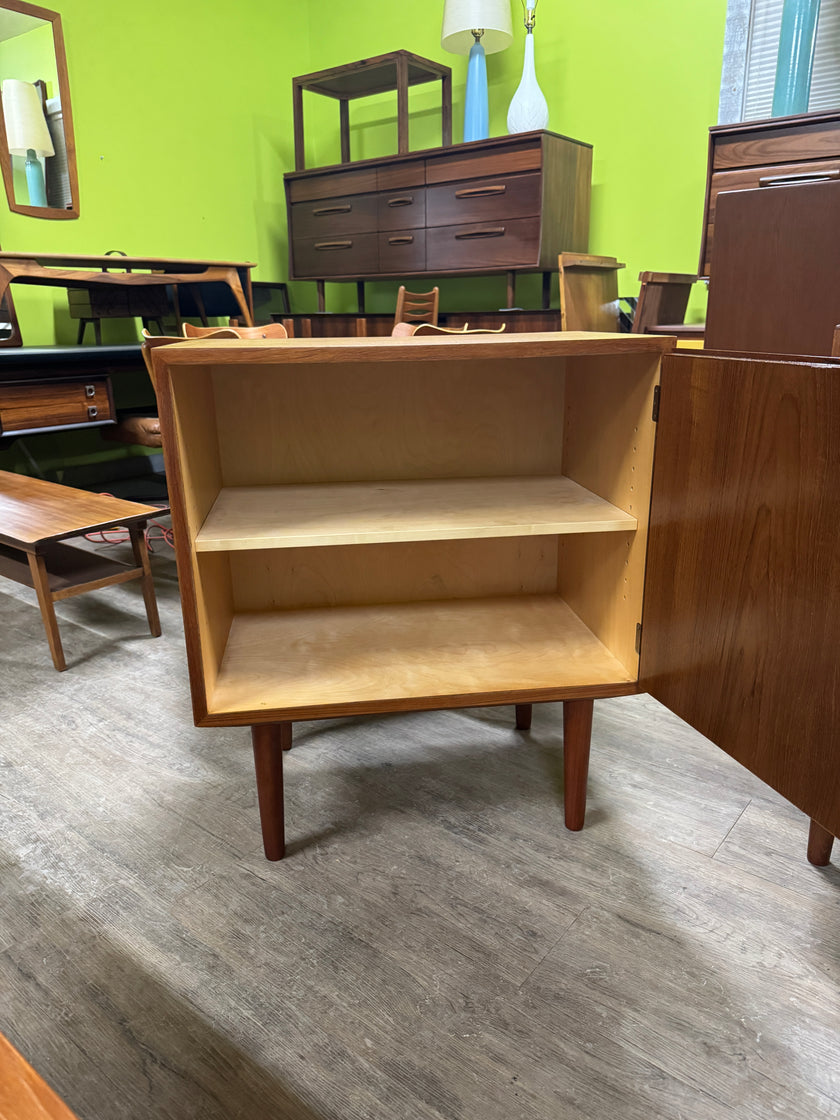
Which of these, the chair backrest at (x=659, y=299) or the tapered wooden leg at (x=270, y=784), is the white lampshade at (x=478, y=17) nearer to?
the chair backrest at (x=659, y=299)

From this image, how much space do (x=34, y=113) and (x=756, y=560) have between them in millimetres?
4057

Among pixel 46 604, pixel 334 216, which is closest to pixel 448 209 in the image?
pixel 334 216

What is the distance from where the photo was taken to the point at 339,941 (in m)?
1.11

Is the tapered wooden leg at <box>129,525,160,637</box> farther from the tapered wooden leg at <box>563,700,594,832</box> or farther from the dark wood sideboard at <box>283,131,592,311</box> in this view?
the dark wood sideboard at <box>283,131,592,311</box>

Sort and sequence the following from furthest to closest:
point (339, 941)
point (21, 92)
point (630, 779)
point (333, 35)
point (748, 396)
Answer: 1. point (333, 35)
2. point (21, 92)
3. point (630, 779)
4. point (339, 941)
5. point (748, 396)

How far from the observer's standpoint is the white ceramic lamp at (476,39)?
141 inches

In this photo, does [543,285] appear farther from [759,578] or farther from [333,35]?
[759,578]

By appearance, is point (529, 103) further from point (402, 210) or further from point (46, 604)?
point (46, 604)

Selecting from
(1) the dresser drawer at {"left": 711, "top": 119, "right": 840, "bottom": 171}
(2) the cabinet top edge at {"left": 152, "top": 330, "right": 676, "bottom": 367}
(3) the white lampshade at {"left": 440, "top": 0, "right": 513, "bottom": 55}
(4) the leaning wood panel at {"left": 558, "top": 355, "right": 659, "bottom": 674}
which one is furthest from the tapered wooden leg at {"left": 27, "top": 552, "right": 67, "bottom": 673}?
(3) the white lampshade at {"left": 440, "top": 0, "right": 513, "bottom": 55}

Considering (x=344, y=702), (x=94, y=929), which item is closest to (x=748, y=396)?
(x=344, y=702)

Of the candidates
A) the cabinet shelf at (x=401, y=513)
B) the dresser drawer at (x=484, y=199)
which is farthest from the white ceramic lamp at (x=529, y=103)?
the cabinet shelf at (x=401, y=513)

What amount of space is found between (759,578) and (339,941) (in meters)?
0.79

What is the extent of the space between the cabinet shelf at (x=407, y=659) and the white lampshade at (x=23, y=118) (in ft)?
10.9

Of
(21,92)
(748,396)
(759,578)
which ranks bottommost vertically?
(759,578)
